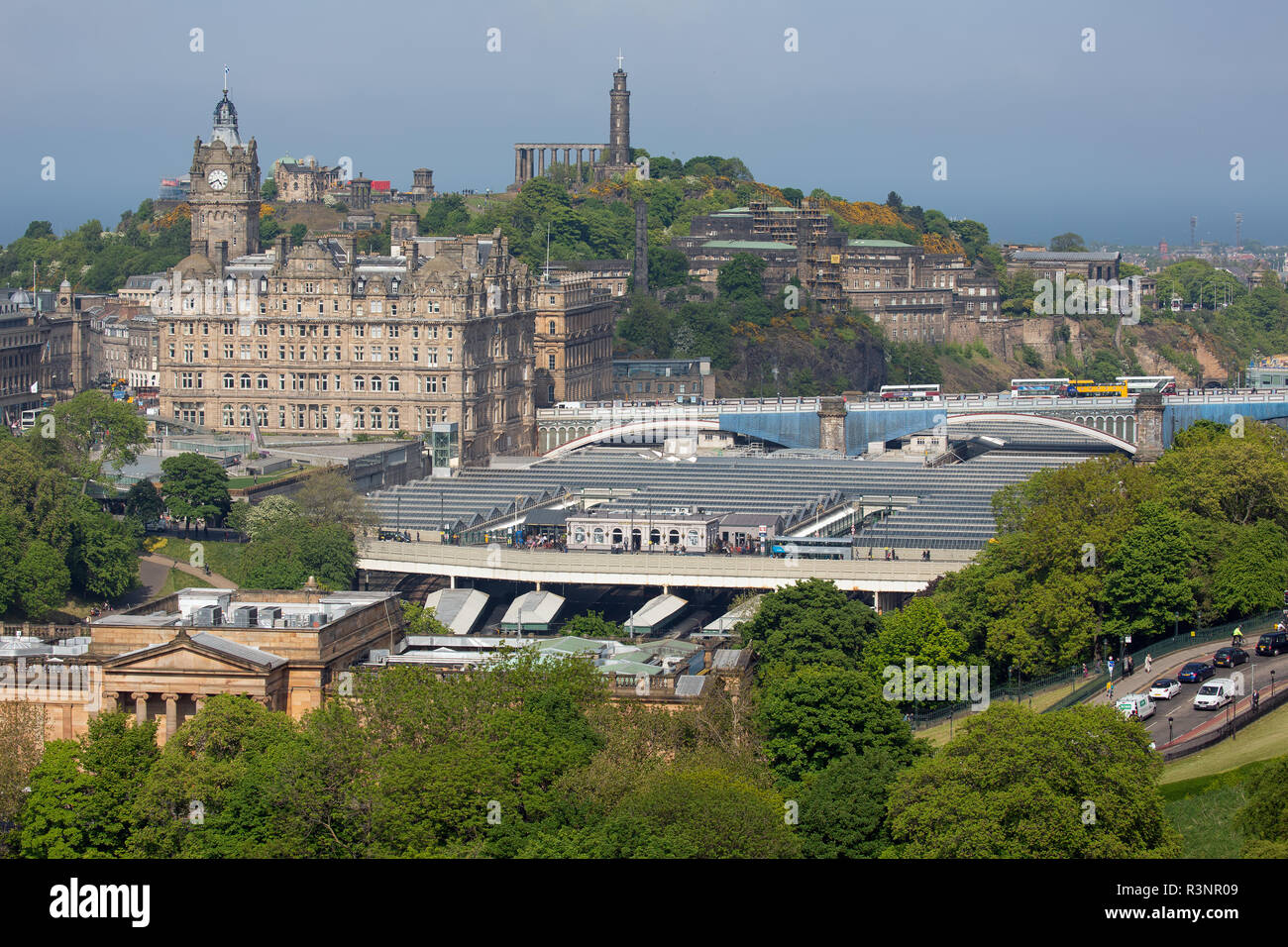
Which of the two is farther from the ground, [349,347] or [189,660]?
[349,347]

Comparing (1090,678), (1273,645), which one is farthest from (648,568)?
(1273,645)

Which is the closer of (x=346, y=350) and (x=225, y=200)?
(x=346, y=350)

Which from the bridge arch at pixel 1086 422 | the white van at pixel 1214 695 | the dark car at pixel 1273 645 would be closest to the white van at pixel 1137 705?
the white van at pixel 1214 695

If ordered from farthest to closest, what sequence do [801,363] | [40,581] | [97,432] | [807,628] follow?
[801,363] → [97,432] → [40,581] → [807,628]

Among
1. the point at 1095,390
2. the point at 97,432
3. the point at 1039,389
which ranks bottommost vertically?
the point at 97,432

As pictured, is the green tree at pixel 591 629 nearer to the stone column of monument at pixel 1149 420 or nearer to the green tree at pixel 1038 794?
the green tree at pixel 1038 794

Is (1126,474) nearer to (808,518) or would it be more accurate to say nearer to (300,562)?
(808,518)

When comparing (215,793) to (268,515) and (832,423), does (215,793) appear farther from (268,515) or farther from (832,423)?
(832,423)

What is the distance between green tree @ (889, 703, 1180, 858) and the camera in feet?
153

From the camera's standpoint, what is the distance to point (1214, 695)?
6025 cm

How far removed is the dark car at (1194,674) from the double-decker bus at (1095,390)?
3174 inches

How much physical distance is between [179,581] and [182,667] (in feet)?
139

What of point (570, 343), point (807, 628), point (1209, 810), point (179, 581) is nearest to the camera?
point (1209, 810)

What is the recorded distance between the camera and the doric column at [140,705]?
58.3 meters
